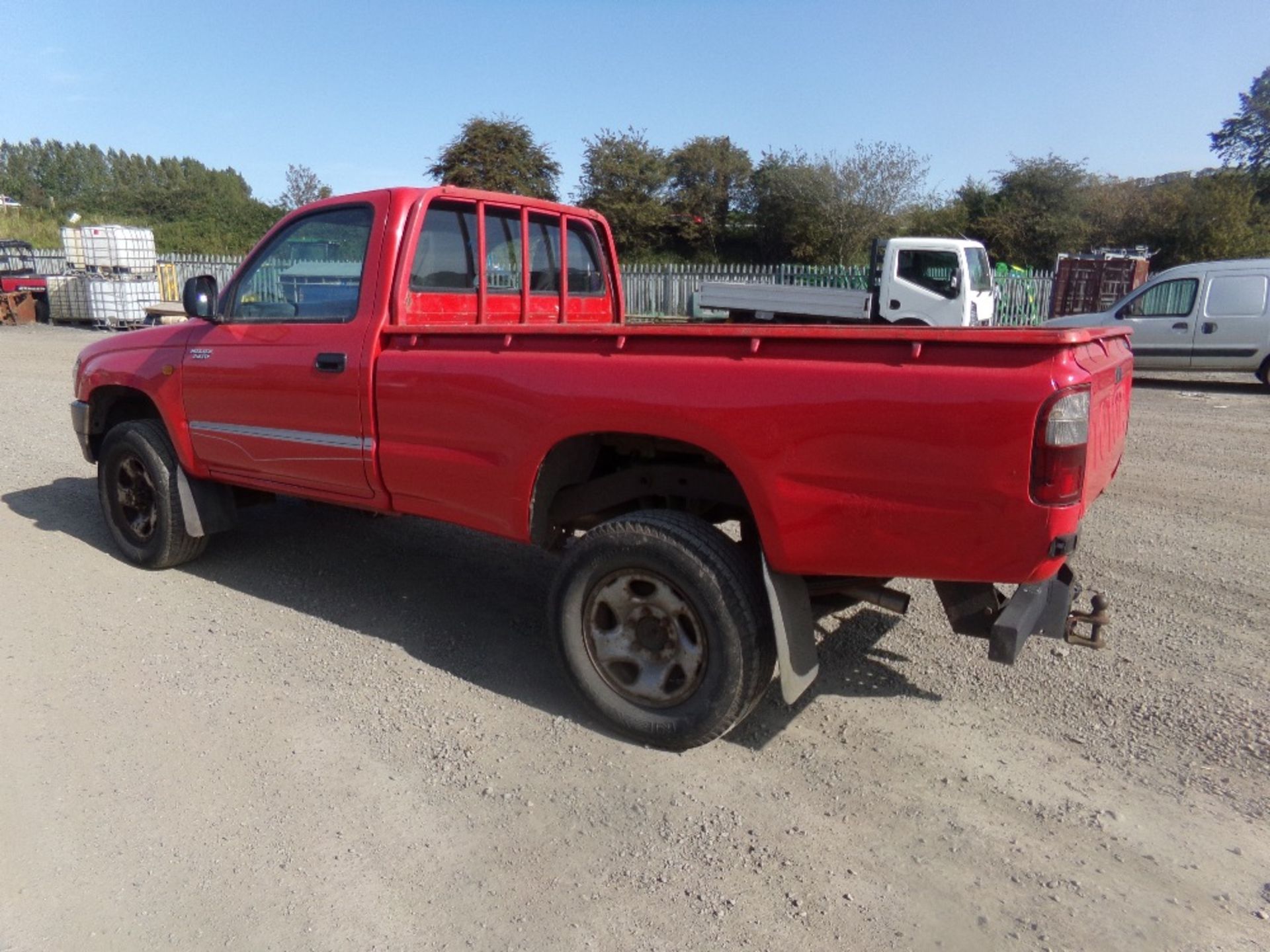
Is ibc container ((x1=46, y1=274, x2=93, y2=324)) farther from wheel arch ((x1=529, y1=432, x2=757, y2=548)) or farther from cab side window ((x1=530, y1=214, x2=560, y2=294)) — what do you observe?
wheel arch ((x1=529, y1=432, x2=757, y2=548))

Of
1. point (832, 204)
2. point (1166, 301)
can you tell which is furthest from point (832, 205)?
point (1166, 301)

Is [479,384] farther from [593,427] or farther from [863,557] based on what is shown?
[863,557]

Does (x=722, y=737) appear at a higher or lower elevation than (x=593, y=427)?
lower

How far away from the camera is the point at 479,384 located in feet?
12.5

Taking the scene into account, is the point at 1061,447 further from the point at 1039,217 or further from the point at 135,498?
the point at 1039,217

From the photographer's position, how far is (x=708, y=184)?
1540 inches

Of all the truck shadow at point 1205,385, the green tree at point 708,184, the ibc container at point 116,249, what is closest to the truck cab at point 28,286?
the ibc container at point 116,249

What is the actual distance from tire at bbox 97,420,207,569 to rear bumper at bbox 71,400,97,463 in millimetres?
200

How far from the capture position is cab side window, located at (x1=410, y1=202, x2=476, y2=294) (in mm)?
4449

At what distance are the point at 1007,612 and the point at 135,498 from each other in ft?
16.1

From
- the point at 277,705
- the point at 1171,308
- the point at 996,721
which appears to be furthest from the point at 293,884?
the point at 1171,308

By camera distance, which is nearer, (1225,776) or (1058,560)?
(1058,560)

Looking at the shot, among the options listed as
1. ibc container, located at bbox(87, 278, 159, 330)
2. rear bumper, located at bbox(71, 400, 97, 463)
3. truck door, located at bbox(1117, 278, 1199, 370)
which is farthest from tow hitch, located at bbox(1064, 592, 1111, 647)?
ibc container, located at bbox(87, 278, 159, 330)

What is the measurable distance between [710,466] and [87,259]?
84.6 ft
